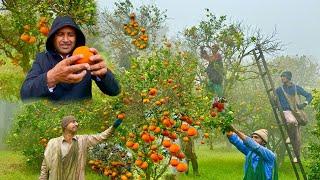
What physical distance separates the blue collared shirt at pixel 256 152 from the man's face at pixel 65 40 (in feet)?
17.2

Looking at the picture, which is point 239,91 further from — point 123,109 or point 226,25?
point 123,109

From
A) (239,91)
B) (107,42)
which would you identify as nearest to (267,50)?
(239,91)

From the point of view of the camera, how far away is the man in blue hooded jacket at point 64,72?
1.07 metres

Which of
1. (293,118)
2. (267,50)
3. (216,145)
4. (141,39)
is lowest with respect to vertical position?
(216,145)

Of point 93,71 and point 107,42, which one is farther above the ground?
point 107,42

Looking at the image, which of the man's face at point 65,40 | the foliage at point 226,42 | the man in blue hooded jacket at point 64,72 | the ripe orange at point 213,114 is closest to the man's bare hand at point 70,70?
the man in blue hooded jacket at point 64,72

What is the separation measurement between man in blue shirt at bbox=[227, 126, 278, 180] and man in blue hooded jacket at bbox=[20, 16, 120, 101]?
520 cm

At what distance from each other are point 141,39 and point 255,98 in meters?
16.4

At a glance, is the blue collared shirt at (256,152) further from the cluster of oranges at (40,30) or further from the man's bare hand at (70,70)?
the man's bare hand at (70,70)

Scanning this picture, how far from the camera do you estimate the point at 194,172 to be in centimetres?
1551

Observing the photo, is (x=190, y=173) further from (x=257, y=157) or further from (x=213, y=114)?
(x=213, y=114)

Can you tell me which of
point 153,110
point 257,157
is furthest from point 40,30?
point 257,157

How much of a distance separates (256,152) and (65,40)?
217 inches

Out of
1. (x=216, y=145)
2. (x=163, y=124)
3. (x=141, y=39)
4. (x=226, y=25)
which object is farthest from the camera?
(x=216, y=145)
